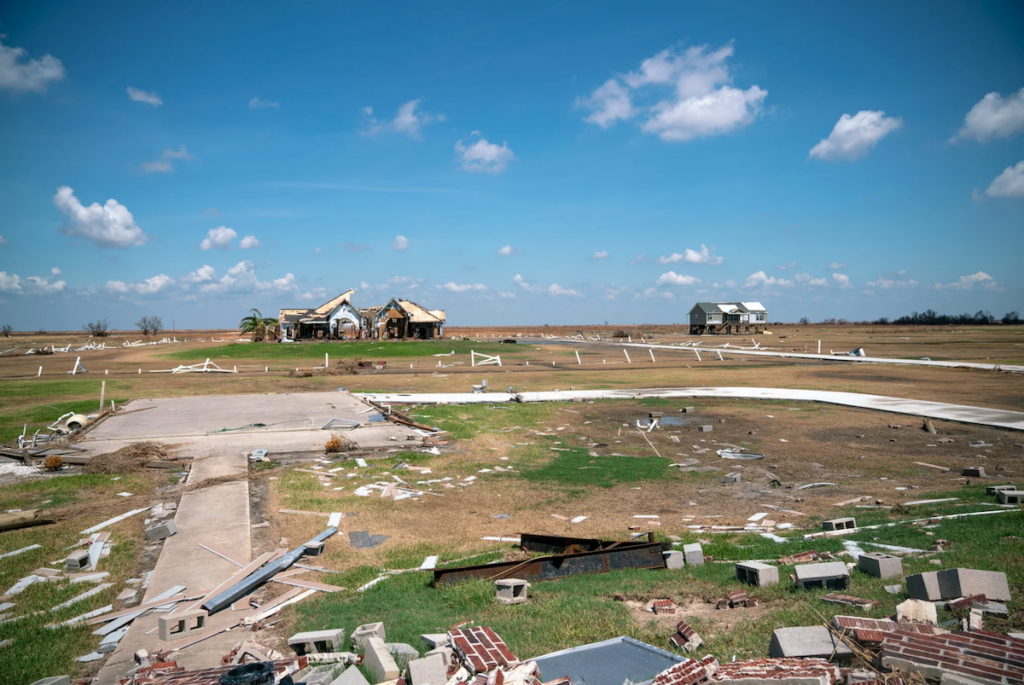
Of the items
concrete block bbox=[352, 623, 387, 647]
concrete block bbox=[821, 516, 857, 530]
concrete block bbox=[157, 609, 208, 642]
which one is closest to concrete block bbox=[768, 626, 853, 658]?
concrete block bbox=[352, 623, 387, 647]

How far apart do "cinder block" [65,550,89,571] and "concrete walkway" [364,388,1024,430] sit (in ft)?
50.2

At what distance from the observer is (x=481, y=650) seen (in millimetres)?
4883

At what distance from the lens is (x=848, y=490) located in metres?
11.6

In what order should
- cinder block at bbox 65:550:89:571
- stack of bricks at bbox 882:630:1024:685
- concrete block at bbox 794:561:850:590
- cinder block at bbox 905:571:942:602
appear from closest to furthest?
stack of bricks at bbox 882:630:1024:685 → cinder block at bbox 905:571:942:602 → concrete block at bbox 794:561:850:590 → cinder block at bbox 65:550:89:571

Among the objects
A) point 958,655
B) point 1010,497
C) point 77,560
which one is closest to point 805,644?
point 958,655

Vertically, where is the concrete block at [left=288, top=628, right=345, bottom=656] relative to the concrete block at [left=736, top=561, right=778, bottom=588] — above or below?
below

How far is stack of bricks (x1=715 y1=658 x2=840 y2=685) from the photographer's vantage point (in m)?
4.10

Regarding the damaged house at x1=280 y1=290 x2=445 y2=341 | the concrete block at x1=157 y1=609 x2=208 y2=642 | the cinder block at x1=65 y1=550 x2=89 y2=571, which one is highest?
the damaged house at x1=280 y1=290 x2=445 y2=341

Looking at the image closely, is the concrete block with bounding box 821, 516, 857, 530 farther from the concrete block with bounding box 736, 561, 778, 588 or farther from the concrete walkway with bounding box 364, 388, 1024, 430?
the concrete walkway with bounding box 364, 388, 1024, 430

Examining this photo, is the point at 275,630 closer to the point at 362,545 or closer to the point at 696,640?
the point at 362,545

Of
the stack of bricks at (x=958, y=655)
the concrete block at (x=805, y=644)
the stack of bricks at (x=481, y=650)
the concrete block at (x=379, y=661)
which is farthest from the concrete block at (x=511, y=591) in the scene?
the stack of bricks at (x=958, y=655)

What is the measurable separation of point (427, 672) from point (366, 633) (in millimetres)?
1109

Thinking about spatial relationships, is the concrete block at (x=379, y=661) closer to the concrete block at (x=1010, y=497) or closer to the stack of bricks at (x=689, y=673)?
the stack of bricks at (x=689, y=673)

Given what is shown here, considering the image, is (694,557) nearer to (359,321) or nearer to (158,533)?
(158,533)
